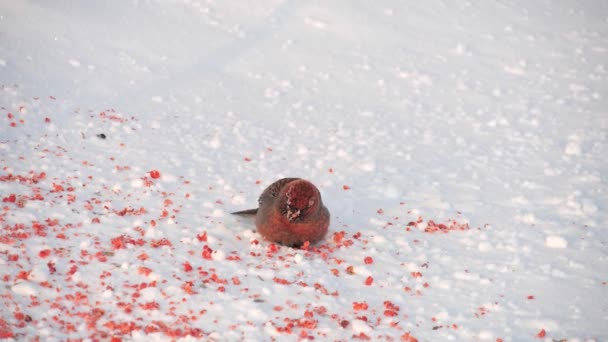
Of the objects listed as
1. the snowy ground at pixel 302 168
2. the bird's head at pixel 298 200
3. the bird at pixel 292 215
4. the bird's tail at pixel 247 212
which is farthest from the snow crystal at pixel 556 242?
the bird's tail at pixel 247 212

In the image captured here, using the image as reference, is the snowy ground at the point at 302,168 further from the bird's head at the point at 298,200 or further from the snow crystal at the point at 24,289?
the bird's head at the point at 298,200

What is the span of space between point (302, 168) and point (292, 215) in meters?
1.87

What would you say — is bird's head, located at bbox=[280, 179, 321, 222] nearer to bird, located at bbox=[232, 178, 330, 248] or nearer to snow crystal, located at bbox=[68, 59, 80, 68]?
bird, located at bbox=[232, 178, 330, 248]

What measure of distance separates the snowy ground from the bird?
13 cm

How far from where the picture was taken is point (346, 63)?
9.41 meters

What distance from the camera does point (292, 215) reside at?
15.1ft

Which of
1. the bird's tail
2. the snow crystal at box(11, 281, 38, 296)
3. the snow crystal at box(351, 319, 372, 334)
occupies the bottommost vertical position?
the snow crystal at box(11, 281, 38, 296)

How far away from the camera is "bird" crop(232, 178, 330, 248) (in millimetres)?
4539

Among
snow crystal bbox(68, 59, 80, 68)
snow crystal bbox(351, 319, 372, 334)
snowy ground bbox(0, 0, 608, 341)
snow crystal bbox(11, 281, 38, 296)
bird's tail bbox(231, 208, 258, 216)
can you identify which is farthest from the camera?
snow crystal bbox(68, 59, 80, 68)

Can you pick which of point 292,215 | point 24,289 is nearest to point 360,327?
point 292,215

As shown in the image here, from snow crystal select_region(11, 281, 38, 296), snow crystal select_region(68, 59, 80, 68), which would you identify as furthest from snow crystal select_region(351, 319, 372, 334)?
snow crystal select_region(68, 59, 80, 68)

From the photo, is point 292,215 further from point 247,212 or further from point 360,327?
point 360,327

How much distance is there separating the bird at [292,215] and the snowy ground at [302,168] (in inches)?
5.2

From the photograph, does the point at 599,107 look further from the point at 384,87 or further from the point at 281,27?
the point at 281,27
